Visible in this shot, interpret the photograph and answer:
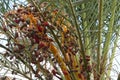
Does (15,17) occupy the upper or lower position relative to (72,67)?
upper

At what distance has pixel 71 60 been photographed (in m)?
1.57

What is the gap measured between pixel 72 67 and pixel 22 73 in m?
0.39

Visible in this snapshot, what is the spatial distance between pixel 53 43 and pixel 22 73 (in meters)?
0.38

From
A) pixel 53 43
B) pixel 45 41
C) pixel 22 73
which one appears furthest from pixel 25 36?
pixel 22 73

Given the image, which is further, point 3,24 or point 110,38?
point 110,38

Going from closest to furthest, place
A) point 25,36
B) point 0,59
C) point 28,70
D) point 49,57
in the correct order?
1. point 25,36
2. point 49,57
3. point 28,70
4. point 0,59

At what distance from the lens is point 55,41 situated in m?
1.43

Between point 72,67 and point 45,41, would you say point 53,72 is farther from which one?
point 45,41

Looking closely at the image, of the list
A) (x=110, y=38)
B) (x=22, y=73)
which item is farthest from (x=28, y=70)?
(x=110, y=38)

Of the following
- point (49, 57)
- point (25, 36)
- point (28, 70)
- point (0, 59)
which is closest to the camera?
point (25, 36)

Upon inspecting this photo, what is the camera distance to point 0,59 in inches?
73.9

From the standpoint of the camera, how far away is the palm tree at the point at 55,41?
1361 mm

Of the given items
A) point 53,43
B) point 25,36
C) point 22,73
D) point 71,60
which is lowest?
point 22,73

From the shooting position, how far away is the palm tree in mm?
1361
